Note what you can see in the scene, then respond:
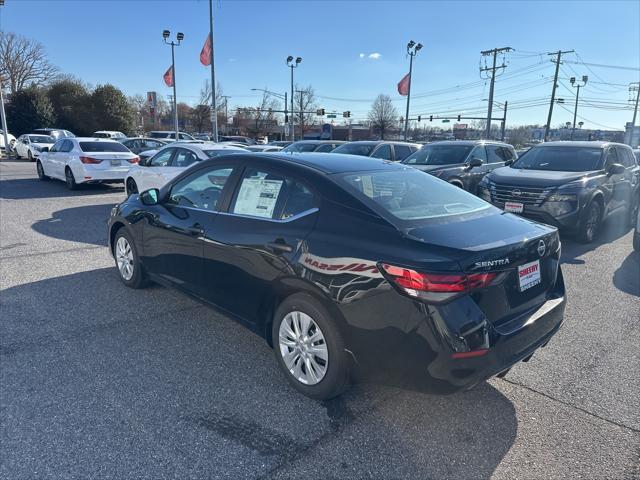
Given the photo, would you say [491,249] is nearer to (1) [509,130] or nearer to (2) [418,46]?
(2) [418,46]

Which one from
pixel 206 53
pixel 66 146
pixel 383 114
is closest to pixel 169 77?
pixel 206 53

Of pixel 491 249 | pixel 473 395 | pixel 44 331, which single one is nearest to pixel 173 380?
pixel 44 331

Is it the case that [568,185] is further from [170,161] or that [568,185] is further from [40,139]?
[40,139]

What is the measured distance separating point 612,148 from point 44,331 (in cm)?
1047

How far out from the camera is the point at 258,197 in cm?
351

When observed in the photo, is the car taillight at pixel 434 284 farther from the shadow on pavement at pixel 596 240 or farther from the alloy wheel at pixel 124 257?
the shadow on pavement at pixel 596 240

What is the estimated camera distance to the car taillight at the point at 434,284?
95.7 inches

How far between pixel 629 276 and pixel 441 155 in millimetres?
5799

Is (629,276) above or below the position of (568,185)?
below

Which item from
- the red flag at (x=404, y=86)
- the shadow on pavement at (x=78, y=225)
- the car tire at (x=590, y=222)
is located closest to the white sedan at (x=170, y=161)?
the shadow on pavement at (x=78, y=225)

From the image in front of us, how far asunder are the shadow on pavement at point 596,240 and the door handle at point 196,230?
5757 millimetres

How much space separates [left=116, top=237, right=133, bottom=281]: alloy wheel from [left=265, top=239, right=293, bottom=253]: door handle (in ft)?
8.35

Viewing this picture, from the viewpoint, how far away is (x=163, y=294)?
500 centimetres

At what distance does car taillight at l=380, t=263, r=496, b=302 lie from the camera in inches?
95.7
